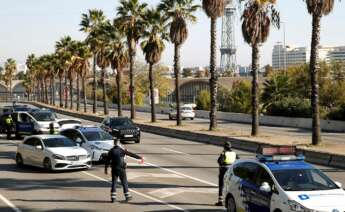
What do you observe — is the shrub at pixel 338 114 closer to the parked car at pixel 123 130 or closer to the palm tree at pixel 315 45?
the parked car at pixel 123 130

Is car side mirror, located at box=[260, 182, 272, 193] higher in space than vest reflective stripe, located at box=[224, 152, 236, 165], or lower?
lower

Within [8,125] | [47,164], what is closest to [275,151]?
[47,164]

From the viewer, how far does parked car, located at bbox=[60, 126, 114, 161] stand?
25.0 metres

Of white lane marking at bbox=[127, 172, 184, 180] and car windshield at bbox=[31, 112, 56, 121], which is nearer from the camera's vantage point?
white lane marking at bbox=[127, 172, 184, 180]

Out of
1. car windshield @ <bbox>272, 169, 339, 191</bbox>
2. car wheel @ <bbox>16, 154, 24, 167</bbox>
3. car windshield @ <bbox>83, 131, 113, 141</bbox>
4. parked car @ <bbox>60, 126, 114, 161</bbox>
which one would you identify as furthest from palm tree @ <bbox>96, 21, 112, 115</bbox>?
car windshield @ <bbox>272, 169, 339, 191</bbox>

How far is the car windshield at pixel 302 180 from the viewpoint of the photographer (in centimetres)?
1158

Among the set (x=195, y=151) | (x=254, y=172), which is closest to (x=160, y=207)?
(x=254, y=172)

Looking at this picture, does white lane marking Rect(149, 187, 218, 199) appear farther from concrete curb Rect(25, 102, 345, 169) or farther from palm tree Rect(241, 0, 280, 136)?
palm tree Rect(241, 0, 280, 136)

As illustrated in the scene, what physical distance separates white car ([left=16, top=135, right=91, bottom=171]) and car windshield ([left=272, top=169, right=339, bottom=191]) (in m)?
12.2

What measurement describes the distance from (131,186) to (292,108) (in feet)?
137

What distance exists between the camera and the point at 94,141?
25500 mm

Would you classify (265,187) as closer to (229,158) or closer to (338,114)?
(229,158)

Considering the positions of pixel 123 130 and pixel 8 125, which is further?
pixel 8 125

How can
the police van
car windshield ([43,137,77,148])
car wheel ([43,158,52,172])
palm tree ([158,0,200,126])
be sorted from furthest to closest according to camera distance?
palm tree ([158,0,200,126]), car windshield ([43,137,77,148]), car wheel ([43,158,52,172]), the police van
